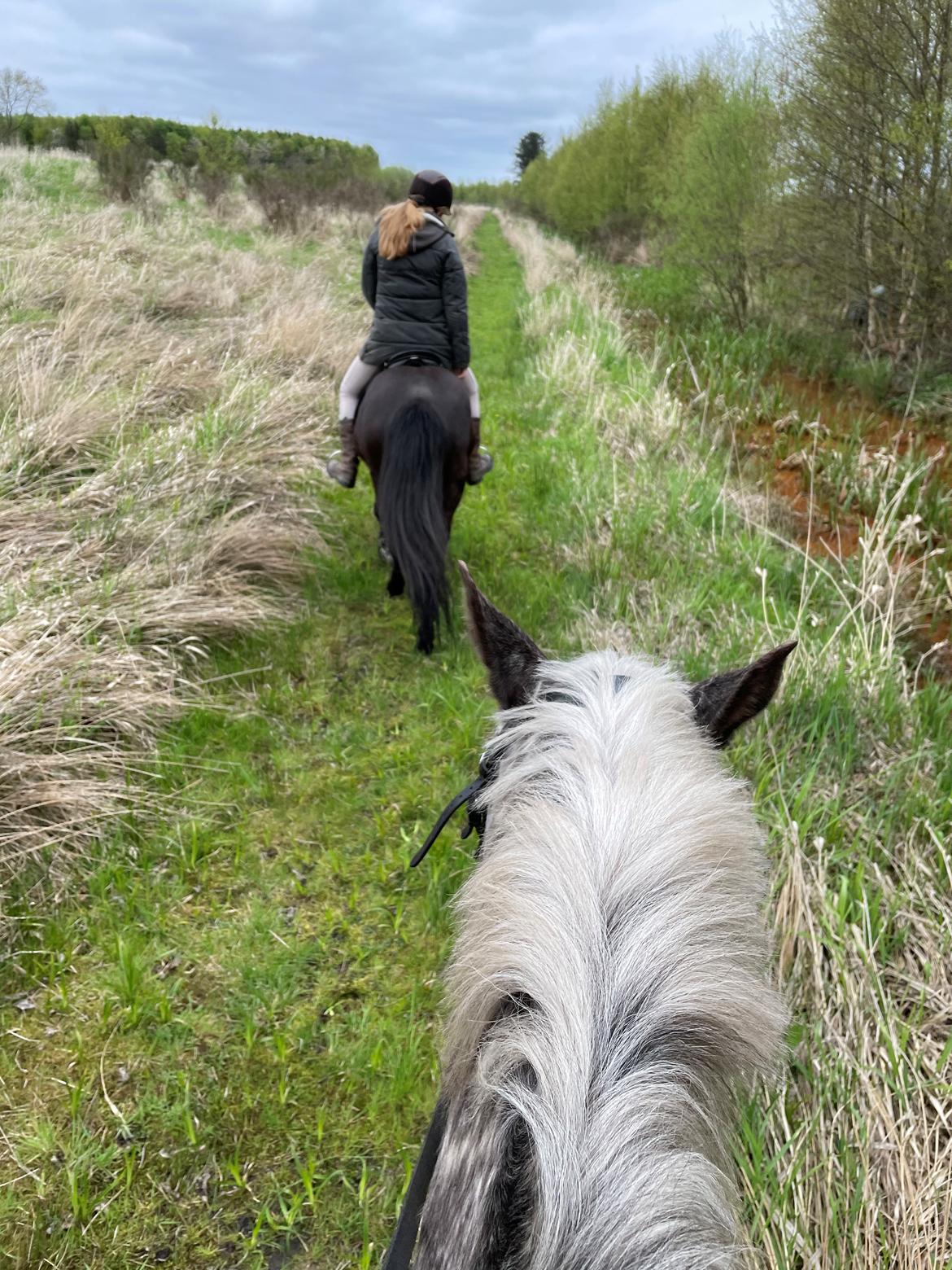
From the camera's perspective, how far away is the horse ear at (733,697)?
1.49m

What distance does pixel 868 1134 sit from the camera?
1.74 metres

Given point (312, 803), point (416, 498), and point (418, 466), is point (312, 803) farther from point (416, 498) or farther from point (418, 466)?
point (418, 466)

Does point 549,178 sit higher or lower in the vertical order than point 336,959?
higher

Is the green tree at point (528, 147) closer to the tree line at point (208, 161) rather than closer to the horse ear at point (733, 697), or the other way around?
the tree line at point (208, 161)

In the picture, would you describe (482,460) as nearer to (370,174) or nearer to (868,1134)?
(868,1134)

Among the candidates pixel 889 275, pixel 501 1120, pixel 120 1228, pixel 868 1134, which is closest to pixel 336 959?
pixel 120 1228

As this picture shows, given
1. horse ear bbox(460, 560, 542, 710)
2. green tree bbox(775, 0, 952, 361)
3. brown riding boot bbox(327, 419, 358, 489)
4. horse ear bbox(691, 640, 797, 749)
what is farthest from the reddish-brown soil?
horse ear bbox(460, 560, 542, 710)

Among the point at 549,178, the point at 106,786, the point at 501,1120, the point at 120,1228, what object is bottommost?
the point at 120,1228

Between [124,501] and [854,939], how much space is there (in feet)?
13.2

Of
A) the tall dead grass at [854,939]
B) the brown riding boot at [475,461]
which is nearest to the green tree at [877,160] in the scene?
the tall dead grass at [854,939]

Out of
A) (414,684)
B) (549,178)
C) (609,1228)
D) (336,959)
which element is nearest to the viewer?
(609,1228)

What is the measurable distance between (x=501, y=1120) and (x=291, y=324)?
329 inches

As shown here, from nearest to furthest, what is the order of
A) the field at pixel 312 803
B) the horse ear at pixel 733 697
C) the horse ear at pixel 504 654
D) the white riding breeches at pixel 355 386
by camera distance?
1. the horse ear at pixel 733 697
2. the horse ear at pixel 504 654
3. the field at pixel 312 803
4. the white riding breeches at pixel 355 386

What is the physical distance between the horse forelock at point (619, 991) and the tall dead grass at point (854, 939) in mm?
900
